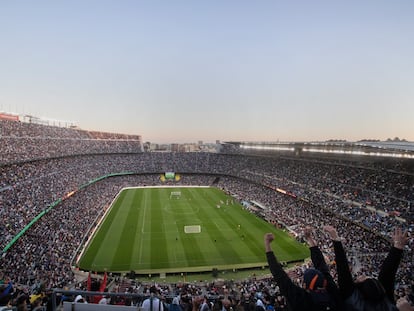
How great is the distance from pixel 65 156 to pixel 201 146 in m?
102

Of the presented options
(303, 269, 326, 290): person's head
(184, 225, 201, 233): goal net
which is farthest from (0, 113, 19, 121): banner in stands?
(303, 269, 326, 290): person's head

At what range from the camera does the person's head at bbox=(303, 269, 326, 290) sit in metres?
2.76

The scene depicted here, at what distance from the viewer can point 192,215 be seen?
41281 mm

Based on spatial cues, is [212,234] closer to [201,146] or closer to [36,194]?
[36,194]

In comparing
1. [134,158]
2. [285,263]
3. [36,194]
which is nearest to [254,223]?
[285,263]

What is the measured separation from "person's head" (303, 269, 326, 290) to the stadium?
617 cm

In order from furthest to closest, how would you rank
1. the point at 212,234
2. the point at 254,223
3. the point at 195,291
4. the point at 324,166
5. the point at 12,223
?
the point at 324,166 → the point at 254,223 → the point at 212,234 → the point at 12,223 → the point at 195,291

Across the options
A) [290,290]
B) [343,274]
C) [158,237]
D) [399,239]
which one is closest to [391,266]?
[399,239]

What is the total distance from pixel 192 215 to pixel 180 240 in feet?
32.4

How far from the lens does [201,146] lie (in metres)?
150

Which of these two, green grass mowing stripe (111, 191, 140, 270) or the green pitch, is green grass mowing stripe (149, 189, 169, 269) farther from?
green grass mowing stripe (111, 191, 140, 270)

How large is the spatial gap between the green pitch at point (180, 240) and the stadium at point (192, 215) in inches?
6.6

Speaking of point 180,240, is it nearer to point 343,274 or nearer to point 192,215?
point 192,215

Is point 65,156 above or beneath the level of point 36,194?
above
